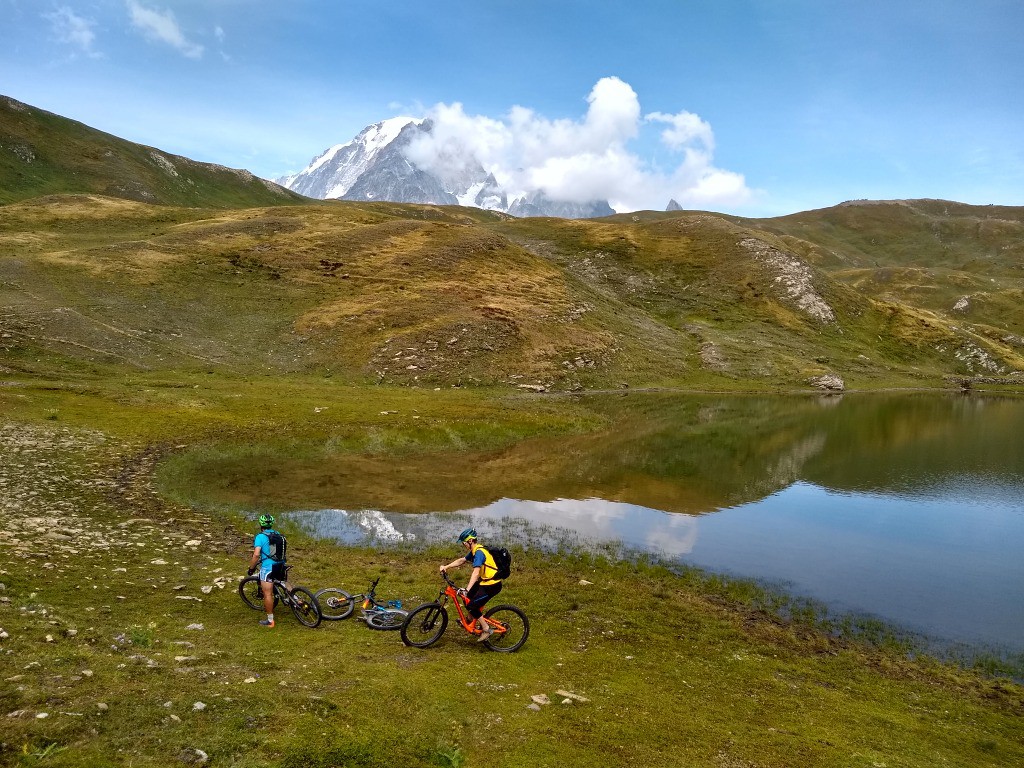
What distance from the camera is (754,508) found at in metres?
40.2

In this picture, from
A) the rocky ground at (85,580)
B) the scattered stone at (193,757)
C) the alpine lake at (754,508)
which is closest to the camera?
the scattered stone at (193,757)

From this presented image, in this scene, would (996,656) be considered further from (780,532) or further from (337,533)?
(337,533)

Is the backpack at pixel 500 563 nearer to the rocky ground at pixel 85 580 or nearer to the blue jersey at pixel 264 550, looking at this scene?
the blue jersey at pixel 264 550

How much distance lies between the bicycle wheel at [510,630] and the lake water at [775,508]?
12.9 meters

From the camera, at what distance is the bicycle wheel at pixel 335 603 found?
19094 mm

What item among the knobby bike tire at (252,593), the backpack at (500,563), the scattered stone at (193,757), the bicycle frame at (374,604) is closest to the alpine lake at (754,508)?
the knobby bike tire at (252,593)

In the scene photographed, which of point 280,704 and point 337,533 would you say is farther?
point 337,533

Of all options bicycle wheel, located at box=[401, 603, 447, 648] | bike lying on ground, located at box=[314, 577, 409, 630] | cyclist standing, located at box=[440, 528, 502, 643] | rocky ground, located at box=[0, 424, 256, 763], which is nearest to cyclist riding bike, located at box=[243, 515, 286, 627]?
bike lying on ground, located at box=[314, 577, 409, 630]

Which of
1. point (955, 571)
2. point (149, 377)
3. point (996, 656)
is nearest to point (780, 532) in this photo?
point (955, 571)

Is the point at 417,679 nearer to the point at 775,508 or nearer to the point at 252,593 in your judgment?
the point at 252,593

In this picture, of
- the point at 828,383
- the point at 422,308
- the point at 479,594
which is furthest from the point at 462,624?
the point at 828,383

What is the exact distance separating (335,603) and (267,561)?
8.99ft

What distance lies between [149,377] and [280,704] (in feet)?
224

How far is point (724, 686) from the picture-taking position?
663 inches
